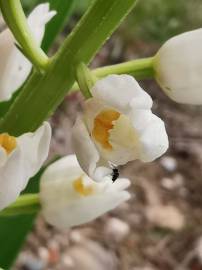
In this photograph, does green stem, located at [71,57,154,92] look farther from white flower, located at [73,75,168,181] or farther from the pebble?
the pebble

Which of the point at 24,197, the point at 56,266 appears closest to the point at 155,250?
the point at 56,266

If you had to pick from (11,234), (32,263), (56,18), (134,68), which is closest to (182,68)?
(134,68)

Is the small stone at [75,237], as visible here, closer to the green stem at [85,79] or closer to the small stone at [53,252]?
the small stone at [53,252]

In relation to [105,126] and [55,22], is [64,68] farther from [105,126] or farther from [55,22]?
[55,22]

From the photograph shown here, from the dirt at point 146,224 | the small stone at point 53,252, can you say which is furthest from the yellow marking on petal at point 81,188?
the small stone at point 53,252

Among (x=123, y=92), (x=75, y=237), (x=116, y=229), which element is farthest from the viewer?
(x=116, y=229)

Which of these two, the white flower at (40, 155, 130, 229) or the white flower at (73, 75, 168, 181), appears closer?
the white flower at (73, 75, 168, 181)

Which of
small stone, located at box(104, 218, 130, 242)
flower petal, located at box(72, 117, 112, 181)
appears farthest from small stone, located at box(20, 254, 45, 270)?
flower petal, located at box(72, 117, 112, 181)
